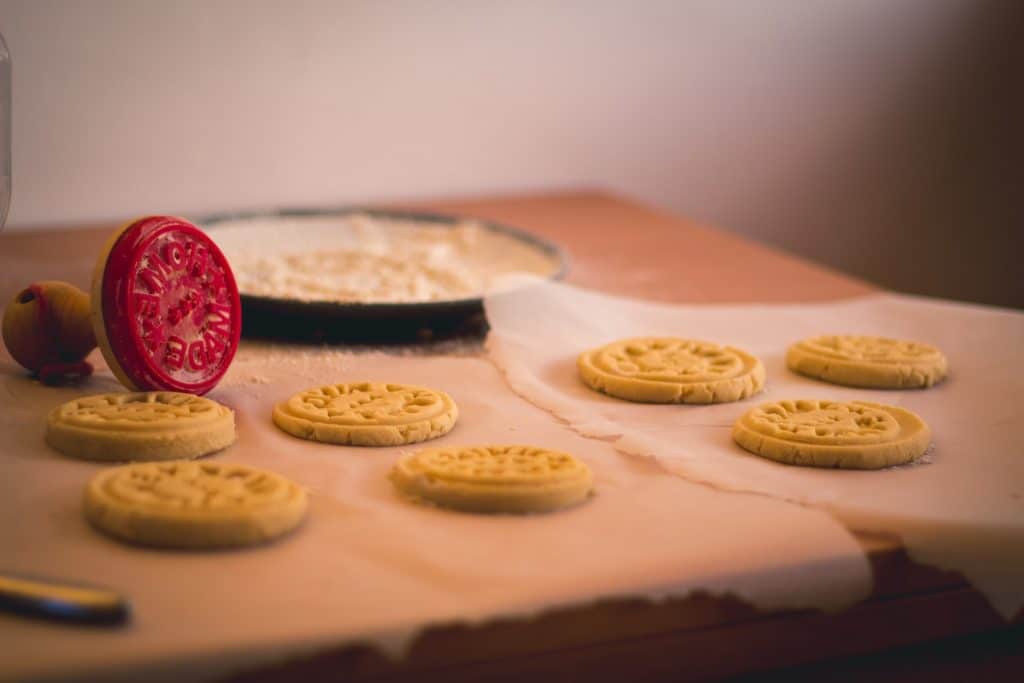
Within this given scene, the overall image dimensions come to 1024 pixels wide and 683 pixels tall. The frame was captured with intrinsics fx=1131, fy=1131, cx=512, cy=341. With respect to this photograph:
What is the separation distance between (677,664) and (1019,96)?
2173 mm

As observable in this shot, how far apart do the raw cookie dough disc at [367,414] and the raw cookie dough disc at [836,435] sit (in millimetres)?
267

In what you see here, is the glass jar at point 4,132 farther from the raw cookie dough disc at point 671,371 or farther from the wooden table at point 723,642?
the wooden table at point 723,642

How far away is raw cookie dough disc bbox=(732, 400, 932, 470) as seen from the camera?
93 centimetres

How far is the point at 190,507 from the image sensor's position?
0.75 meters

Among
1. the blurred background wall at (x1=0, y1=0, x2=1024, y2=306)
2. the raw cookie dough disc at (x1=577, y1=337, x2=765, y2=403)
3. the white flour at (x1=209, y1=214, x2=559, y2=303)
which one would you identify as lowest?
the raw cookie dough disc at (x1=577, y1=337, x2=765, y2=403)

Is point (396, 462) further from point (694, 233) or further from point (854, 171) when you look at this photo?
point (854, 171)

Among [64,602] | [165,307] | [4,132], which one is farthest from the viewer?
[4,132]

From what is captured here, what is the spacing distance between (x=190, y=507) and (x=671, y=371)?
53 cm

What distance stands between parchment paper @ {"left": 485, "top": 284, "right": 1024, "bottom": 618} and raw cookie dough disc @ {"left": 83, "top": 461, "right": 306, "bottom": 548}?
Answer: 32 cm

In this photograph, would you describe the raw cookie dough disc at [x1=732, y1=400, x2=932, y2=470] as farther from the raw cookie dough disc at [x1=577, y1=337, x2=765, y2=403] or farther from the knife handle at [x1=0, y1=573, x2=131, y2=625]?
the knife handle at [x1=0, y1=573, x2=131, y2=625]

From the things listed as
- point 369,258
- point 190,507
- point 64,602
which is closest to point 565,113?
point 369,258

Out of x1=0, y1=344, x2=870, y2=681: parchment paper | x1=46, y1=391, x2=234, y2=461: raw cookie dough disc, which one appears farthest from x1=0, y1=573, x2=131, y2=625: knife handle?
x1=46, y1=391, x2=234, y2=461: raw cookie dough disc

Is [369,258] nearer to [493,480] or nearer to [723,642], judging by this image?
[493,480]

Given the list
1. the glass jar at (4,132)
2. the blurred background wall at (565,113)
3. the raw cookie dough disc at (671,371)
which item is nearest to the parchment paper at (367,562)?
the raw cookie dough disc at (671,371)
